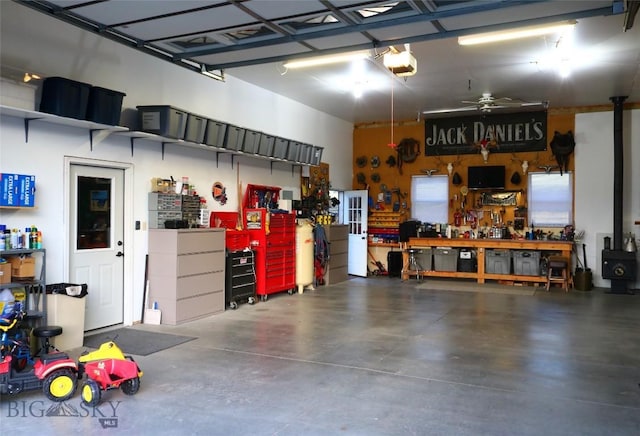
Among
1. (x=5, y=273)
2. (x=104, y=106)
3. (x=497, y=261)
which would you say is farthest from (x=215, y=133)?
(x=497, y=261)

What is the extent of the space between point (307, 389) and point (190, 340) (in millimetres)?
2033

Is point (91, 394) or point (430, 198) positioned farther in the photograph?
point (430, 198)

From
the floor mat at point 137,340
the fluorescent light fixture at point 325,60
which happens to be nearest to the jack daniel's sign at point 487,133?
the fluorescent light fixture at point 325,60

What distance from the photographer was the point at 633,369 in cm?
478

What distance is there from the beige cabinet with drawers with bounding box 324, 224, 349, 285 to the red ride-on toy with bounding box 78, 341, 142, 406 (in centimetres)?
621

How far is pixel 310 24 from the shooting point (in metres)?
5.05

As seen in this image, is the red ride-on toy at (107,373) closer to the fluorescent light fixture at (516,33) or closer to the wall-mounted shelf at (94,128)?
the wall-mounted shelf at (94,128)

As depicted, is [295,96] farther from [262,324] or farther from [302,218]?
[262,324]

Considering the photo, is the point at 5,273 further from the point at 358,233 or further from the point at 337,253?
the point at 358,233

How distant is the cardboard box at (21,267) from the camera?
15.9ft

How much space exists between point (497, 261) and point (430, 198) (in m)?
2.19

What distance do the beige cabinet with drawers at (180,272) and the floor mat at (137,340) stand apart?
0.56 metres

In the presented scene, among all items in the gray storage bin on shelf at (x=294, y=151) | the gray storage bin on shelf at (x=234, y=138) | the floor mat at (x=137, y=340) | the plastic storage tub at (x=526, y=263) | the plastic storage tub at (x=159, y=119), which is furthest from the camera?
the plastic storage tub at (x=526, y=263)

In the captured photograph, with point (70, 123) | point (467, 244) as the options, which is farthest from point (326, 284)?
point (70, 123)
